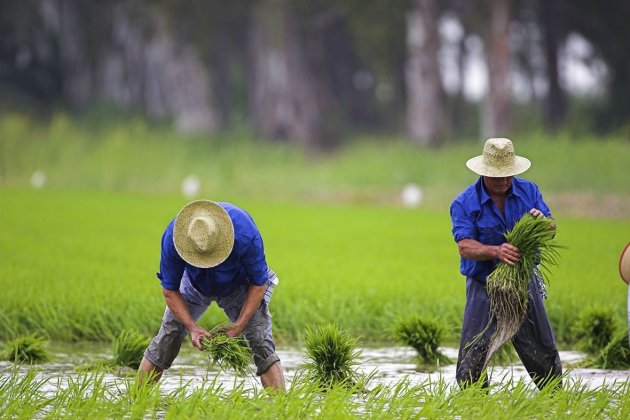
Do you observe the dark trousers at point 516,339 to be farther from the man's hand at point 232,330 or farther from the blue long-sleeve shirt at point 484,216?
the man's hand at point 232,330

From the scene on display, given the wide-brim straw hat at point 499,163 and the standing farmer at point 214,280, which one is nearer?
the standing farmer at point 214,280

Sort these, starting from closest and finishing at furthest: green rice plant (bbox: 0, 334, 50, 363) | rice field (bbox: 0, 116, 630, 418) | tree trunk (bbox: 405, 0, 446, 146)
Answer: rice field (bbox: 0, 116, 630, 418) → green rice plant (bbox: 0, 334, 50, 363) → tree trunk (bbox: 405, 0, 446, 146)

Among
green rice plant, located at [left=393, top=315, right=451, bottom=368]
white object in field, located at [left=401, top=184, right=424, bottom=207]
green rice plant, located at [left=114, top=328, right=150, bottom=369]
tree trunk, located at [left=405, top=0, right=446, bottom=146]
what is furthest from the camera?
tree trunk, located at [left=405, top=0, right=446, bottom=146]

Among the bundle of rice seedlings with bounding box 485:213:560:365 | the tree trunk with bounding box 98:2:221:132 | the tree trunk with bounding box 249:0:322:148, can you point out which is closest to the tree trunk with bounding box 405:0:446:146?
the tree trunk with bounding box 249:0:322:148

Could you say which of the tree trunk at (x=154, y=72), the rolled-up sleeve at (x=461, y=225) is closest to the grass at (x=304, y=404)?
the rolled-up sleeve at (x=461, y=225)

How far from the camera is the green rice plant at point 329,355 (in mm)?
7168

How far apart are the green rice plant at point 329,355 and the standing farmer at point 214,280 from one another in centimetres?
46

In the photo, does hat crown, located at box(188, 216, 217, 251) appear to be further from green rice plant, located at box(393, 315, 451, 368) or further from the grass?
green rice plant, located at box(393, 315, 451, 368)

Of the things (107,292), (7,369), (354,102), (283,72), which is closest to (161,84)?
(354,102)

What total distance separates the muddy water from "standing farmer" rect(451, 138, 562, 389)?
51cm

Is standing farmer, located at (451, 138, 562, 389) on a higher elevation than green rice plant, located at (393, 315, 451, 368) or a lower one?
higher

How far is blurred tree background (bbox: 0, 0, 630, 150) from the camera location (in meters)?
30.9

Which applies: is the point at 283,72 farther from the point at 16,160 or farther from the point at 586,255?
the point at 586,255

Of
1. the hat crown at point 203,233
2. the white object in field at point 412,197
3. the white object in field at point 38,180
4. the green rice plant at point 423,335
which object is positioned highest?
the hat crown at point 203,233
